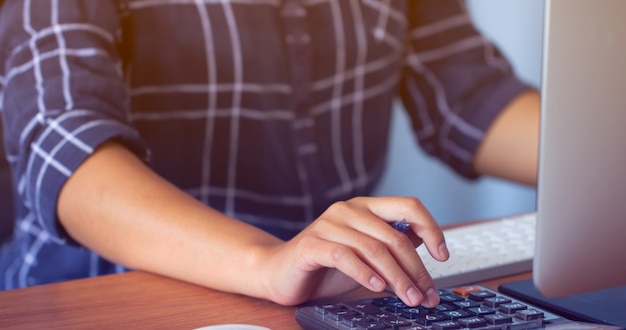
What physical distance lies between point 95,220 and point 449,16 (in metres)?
0.75

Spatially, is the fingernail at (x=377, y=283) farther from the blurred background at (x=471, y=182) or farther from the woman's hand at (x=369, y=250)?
the blurred background at (x=471, y=182)

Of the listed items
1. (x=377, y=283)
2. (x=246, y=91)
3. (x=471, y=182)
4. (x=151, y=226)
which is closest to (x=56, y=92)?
(x=151, y=226)

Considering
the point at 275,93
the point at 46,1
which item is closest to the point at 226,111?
the point at 275,93

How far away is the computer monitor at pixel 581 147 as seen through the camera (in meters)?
0.58

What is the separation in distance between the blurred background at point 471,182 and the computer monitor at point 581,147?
1644 millimetres

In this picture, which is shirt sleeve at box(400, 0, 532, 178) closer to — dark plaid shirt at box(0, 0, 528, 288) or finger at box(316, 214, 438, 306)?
dark plaid shirt at box(0, 0, 528, 288)

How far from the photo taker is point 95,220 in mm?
779

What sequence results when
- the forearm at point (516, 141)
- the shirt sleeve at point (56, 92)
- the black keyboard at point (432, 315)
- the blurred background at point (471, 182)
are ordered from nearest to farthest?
the black keyboard at point (432, 315), the shirt sleeve at point (56, 92), the forearm at point (516, 141), the blurred background at point (471, 182)

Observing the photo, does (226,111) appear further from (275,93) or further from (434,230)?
(434,230)

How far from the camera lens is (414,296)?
59 centimetres

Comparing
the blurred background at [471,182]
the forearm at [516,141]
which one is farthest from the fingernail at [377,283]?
the blurred background at [471,182]

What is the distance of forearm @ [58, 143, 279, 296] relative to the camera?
71 cm

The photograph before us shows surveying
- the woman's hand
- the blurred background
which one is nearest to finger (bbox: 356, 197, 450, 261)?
the woman's hand

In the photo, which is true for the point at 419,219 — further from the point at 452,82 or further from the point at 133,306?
the point at 452,82
